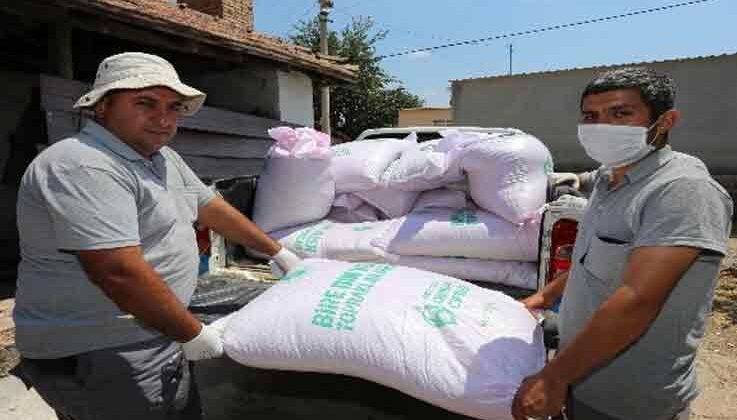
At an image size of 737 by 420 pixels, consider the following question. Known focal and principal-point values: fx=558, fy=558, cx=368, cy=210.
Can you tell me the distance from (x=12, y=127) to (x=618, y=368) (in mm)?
9721

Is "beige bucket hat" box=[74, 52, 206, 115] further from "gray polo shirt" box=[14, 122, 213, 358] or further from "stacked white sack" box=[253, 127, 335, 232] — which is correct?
"stacked white sack" box=[253, 127, 335, 232]

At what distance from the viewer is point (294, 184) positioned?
3.32 metres

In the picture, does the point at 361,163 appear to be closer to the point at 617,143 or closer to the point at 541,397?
the point at 617,143

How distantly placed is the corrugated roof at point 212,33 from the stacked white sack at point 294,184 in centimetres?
335

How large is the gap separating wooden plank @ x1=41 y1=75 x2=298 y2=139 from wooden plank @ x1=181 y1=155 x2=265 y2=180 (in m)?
0.41

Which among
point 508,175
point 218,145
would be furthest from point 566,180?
point 218,145

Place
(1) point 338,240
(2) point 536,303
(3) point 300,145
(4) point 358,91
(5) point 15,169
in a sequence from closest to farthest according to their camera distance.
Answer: (2) point 536,303 < (1) point 338,240 < (3) point 300,145 < (5) point 15,169 < (4) point 358,91

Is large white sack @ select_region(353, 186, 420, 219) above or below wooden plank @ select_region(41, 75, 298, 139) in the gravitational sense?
below

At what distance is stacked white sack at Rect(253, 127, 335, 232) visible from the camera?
3.31 m

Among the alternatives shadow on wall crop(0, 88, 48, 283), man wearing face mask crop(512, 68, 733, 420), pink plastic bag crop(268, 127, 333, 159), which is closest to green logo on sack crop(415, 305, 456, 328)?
man wearing face mask crop(512, 68, 733, 420)

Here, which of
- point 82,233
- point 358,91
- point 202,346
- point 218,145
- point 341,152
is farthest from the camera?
point 358,91

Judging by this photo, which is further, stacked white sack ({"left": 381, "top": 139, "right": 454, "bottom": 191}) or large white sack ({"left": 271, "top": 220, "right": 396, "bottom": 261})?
stacked white sack ({"left": 381, "top": 139, "right": 454, "bottom": 191})

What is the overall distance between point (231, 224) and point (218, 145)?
19.7ft

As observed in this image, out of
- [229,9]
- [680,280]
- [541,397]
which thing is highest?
[229,9]
